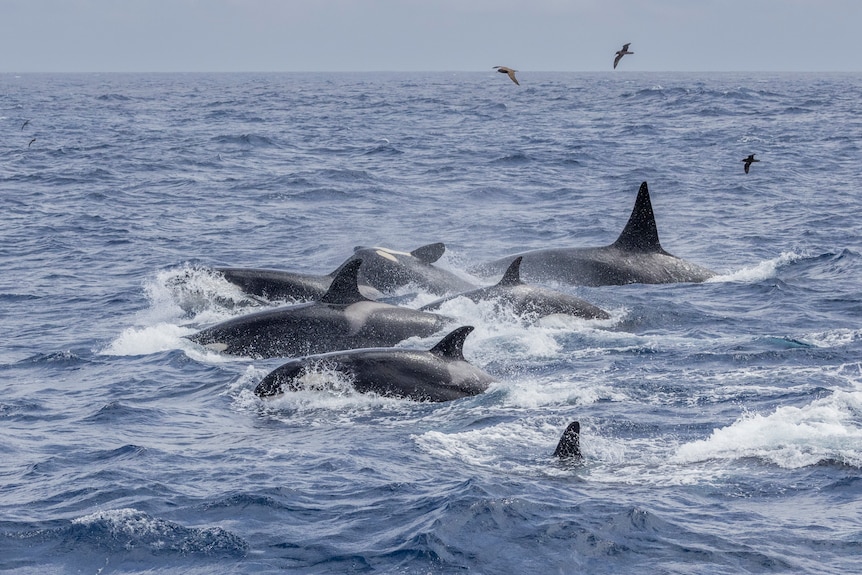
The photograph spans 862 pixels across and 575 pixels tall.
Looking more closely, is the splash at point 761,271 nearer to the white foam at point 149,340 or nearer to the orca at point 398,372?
the orca at point 398,372

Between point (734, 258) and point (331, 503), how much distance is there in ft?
58.8

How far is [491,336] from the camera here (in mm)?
19406

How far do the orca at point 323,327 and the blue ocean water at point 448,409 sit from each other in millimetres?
444

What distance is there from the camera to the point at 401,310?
19.3 m

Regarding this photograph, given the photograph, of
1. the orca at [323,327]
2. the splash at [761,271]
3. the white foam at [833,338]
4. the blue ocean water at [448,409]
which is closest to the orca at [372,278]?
the blue ocean water at [448,409]

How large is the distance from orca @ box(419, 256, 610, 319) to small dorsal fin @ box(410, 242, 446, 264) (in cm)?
280

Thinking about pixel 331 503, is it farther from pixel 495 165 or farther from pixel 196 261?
pixel 495 165

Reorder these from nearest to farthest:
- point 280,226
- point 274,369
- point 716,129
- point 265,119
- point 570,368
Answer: point 274,369 < point 570,368 < point 280,226 < point 716,129 < point 265,119

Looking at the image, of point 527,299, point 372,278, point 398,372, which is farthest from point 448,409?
point 372,278

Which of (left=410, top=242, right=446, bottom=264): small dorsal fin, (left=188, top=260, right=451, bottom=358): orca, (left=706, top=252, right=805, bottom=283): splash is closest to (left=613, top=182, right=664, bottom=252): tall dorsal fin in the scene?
(left=706, top=252, right=805, bottom=283): splash

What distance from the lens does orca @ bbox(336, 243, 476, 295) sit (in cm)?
2344

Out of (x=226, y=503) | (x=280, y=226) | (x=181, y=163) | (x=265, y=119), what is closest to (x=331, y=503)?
(x=226, y=503)

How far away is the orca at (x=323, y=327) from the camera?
18188 mm

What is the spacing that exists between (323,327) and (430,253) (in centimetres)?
599
